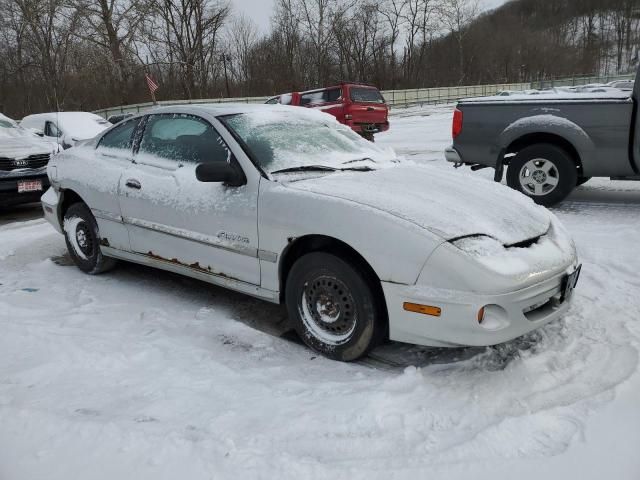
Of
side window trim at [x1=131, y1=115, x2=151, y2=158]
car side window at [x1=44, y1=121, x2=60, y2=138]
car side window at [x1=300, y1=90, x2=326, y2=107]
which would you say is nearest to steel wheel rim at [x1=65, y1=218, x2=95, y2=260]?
side window trim at [x1=131, y1=115, x2=151, y2=158]

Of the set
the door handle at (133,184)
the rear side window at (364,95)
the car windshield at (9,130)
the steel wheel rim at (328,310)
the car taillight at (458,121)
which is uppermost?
the rear side window at (364,95)

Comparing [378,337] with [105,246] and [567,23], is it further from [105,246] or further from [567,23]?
[567,23]

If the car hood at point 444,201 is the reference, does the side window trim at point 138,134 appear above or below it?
above

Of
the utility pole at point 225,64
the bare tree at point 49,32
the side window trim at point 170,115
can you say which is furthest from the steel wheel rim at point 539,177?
the utility pole at point 225,64

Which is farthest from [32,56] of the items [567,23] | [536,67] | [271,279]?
[567,23]

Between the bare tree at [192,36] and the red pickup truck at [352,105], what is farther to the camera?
the bare tree at [192,36]

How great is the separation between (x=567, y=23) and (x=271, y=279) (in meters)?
112

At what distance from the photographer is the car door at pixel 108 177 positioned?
435 centimetres

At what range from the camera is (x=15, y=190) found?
741cm

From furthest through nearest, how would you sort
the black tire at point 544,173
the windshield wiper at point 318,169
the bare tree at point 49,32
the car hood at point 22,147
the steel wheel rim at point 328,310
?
the bare tree at point 49,32, the car hood at point 22,147, the black tire at point 544,173, the windshield wiper at point 318,169, the steel wheel rim at point 328,310

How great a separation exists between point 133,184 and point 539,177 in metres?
4.68

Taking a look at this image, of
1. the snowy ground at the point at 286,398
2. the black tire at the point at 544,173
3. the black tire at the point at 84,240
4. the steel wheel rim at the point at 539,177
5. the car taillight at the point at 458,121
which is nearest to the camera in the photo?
the snowy ground at the point at 286,398

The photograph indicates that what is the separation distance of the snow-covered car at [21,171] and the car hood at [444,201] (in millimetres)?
5760

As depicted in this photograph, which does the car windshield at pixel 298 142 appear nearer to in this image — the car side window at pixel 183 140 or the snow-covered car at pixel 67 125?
the car side window at pixel 183 140
